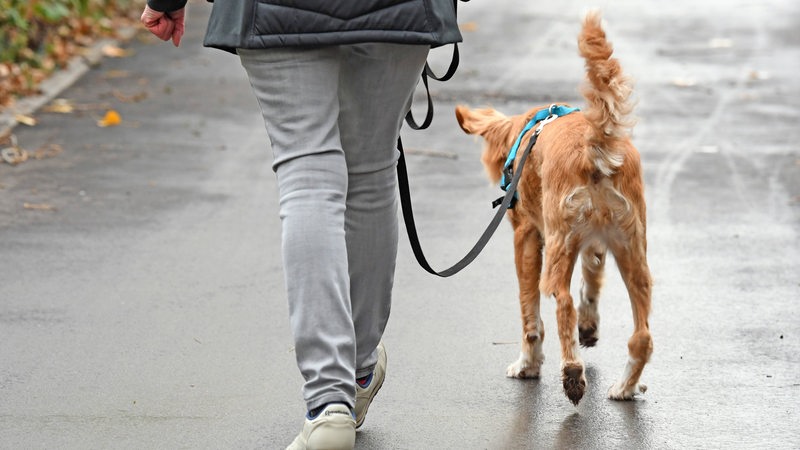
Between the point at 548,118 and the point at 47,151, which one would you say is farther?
the point at 47,151

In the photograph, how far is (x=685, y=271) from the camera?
20.4ft

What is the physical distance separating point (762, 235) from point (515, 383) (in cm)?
280

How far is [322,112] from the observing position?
346 cm

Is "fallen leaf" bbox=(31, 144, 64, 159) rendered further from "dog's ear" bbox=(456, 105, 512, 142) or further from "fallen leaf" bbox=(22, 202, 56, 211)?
"dog's ear" bbox=(456, 105, 512, 142)

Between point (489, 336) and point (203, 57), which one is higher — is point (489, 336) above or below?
above

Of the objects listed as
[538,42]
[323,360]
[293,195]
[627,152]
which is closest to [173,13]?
[293,195]

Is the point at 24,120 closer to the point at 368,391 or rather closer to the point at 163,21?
the point at 163,21

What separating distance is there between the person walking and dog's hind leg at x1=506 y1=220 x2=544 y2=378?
123 cm

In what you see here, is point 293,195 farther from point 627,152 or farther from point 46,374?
point 46,374

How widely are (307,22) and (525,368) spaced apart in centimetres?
183

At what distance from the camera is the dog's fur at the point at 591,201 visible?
13.3 feet

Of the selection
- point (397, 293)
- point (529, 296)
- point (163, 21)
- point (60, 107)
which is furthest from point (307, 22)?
point (60, 107)

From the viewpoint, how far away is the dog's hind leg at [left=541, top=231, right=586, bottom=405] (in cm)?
419

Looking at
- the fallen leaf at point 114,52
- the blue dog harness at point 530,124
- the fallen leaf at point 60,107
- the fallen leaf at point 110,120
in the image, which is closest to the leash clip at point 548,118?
the blue dog harness at point 530,124
